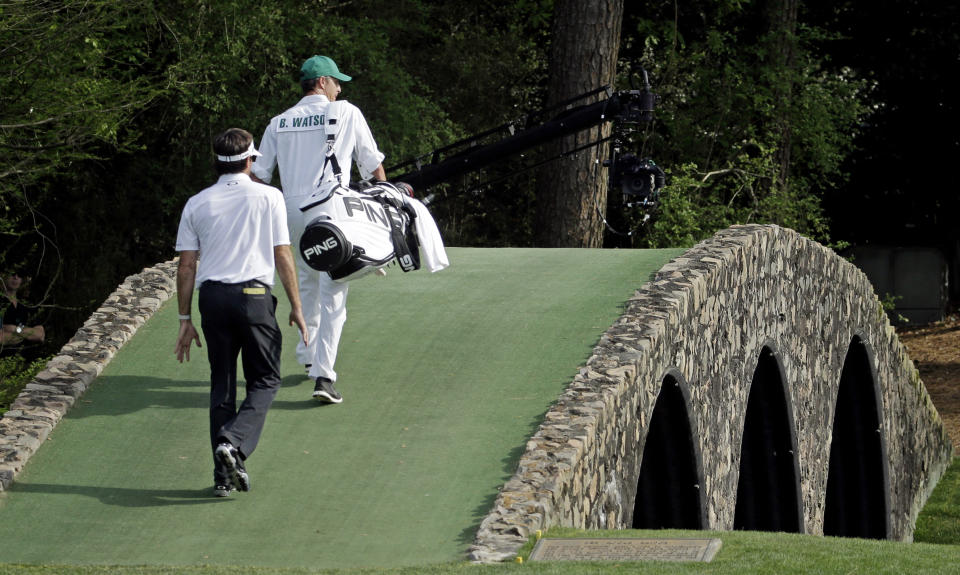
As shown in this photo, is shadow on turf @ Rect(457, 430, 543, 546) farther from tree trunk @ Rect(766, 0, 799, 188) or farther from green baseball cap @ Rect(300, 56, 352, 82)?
tree trunk @ Rect(766, 0, 799, 188)

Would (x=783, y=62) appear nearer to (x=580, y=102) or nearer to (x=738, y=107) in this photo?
(x=738, y=107)

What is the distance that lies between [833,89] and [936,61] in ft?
11.4

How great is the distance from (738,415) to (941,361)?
49.6 feet

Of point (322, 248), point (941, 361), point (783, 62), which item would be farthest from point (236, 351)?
point (941, 361)

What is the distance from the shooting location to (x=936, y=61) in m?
25.6

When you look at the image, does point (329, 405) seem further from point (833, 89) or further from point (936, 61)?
point (936, 61)

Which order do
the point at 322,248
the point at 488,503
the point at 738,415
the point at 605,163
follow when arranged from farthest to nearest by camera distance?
the point at 605,163 < the point at 738,415 < the point at 322,248 < the point at 488,503

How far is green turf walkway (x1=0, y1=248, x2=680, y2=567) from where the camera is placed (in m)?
6.14

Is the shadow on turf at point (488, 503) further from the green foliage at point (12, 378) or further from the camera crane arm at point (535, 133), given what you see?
the green foliage at point (12, 378)

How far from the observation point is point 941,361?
82.3 feet

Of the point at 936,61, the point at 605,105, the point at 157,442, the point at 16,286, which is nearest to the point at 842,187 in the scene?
the point at 936,61

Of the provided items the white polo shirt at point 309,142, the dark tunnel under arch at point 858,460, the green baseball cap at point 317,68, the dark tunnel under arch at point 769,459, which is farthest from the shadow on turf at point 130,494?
the dark tunnel under arch at point 858,460

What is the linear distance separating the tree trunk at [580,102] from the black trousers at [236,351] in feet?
37.2

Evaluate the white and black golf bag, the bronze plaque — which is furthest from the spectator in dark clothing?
the bronze plaque
